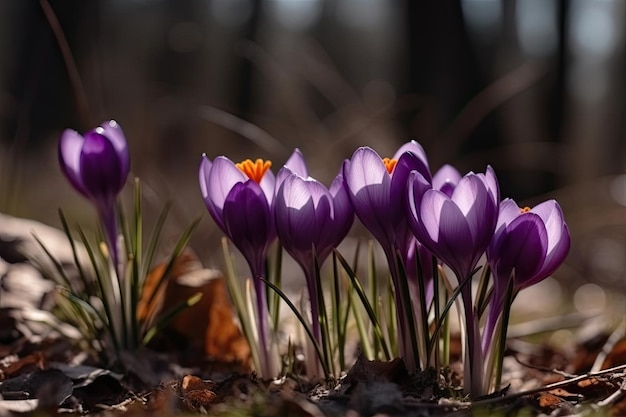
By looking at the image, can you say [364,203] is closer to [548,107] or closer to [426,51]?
[426,51]

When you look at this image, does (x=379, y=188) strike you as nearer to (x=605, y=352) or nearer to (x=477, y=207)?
(x=477, y=207)

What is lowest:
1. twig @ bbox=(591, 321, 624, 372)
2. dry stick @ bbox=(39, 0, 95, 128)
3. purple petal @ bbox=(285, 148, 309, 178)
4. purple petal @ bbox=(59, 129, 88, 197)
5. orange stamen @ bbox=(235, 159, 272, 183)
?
twig @ bbox=(591, 321, 624, 372)

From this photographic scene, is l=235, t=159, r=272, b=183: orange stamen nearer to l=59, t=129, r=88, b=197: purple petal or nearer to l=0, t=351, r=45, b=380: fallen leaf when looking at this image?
l=59, t=129, r=88, b=197: purple petal

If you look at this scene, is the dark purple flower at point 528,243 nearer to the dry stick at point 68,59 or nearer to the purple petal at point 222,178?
the purple petal at point 222,178

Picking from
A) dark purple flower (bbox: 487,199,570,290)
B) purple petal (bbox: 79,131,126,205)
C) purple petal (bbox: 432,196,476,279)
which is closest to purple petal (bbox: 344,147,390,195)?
purple petal (bbox: 432,196,476,279)

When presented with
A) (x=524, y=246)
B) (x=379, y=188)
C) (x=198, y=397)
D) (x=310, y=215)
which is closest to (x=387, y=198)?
(x=379, y=188)

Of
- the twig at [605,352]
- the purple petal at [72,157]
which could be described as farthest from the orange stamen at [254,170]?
the twig at [605,352]

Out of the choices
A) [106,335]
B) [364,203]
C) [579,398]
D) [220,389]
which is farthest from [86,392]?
[579,398]

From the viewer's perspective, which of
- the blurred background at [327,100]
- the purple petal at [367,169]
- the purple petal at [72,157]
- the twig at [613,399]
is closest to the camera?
the twig at [613,399]
